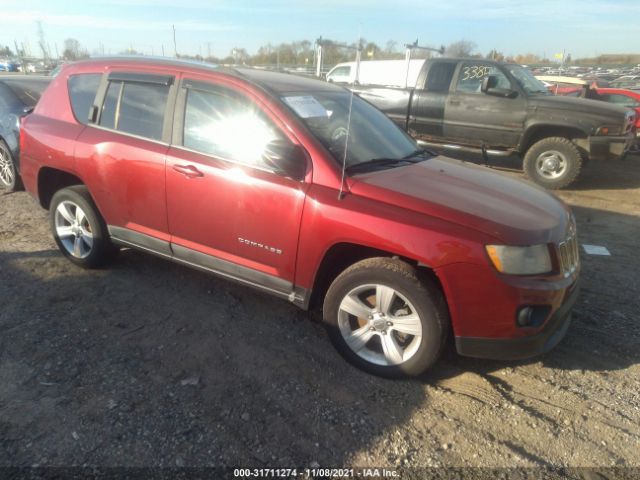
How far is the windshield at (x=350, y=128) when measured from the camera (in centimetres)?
298

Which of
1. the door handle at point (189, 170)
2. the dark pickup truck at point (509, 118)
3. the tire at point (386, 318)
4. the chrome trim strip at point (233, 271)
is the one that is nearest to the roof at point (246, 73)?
the door handle at point (189, 170)

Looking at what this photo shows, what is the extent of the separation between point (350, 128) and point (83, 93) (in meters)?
2.28

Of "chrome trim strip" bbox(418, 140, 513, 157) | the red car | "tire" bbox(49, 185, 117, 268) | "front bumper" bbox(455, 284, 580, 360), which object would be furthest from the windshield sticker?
the red car

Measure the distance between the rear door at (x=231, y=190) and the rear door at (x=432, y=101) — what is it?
5.98 meters

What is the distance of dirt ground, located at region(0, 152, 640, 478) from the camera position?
2236 mm

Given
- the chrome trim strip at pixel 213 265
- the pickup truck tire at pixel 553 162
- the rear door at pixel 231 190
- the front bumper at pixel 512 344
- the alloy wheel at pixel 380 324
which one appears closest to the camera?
the front bumper at pixel 512 344

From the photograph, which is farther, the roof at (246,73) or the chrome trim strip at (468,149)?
the chrome trim strip at (468,149)

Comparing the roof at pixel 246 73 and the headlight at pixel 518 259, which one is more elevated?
the roof at pixel 246 73

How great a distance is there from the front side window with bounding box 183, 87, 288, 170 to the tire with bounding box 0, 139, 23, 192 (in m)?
4.16

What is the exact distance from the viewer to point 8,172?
241 inches

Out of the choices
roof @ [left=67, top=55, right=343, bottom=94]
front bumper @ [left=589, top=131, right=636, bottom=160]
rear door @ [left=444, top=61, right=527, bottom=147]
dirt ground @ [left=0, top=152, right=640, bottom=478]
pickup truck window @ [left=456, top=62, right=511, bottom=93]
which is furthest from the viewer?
pickup truck window @ [left=456, top=62, right=511, bottom=93]

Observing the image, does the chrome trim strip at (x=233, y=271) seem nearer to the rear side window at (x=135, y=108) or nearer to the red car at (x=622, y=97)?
the rear side window at (x=135, y=108)

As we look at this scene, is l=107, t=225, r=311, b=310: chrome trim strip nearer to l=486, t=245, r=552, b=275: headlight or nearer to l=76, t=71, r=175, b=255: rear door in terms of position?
l=76, t=71, r=175, b=255: rear door

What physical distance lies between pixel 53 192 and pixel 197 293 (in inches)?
69.7
